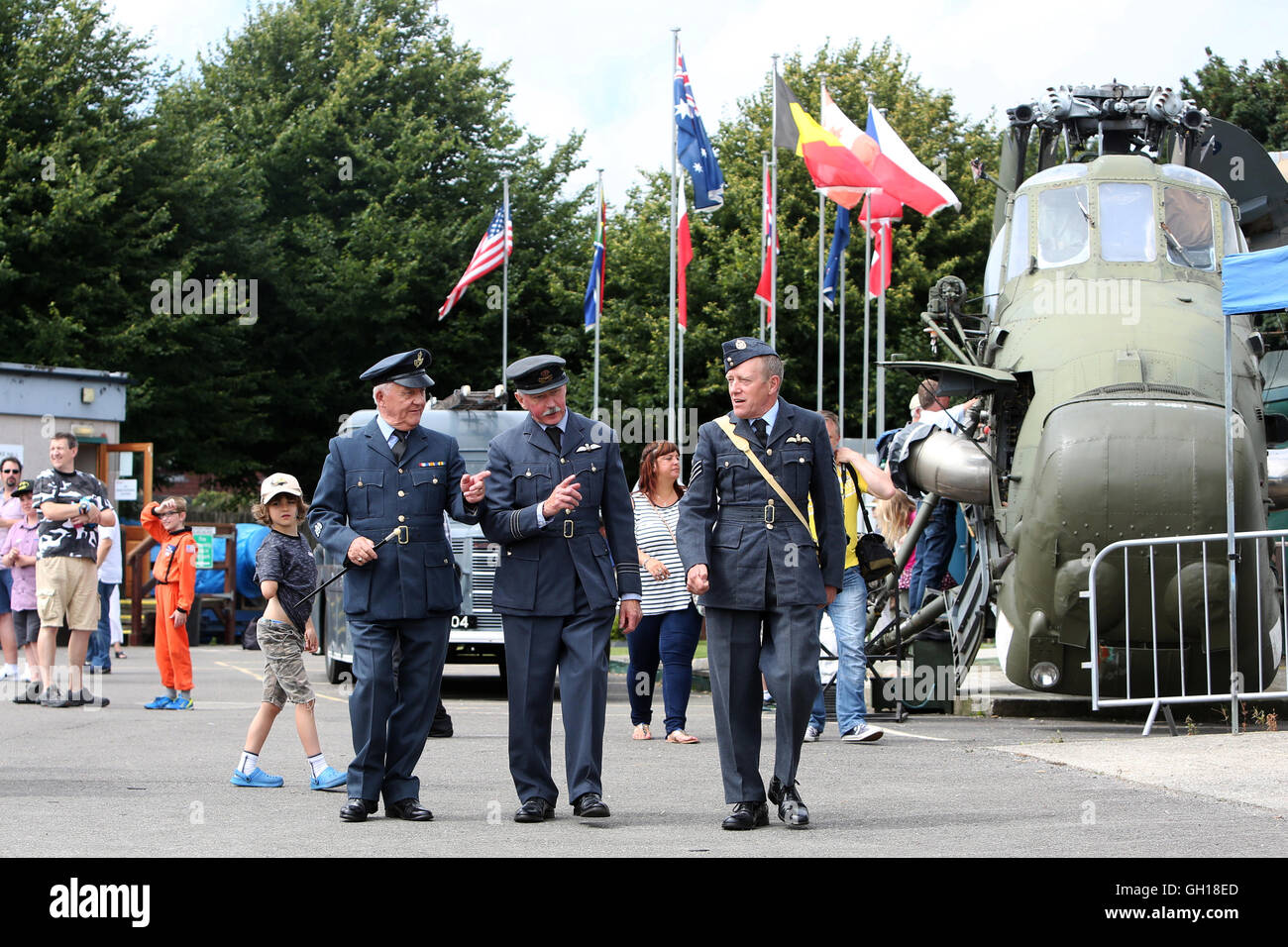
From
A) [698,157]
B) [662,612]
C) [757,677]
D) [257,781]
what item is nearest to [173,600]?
[662,612]

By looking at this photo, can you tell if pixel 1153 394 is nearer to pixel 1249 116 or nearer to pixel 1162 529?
pixel 1162 529

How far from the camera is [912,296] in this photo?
3794cm

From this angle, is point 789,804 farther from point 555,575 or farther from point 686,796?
point 555,575

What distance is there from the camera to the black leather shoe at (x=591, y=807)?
7.49 m

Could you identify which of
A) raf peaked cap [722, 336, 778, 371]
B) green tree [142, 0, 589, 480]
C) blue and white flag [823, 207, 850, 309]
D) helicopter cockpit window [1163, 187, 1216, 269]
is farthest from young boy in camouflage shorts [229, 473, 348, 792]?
green tree [142, 0, 589, 480]

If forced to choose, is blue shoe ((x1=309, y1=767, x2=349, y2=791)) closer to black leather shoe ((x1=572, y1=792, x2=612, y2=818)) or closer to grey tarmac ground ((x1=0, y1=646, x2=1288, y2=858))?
grey tarmac ground ((x1=0, y1=646, x2=1288, y2=858))

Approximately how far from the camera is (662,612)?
38.1 feet

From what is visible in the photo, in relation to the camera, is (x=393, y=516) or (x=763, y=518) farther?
(x=393, y=516)

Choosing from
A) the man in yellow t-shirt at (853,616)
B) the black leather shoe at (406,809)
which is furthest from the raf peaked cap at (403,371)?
the man in yellow t-shirt at (853,616)

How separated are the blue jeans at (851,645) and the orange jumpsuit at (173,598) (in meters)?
5.54

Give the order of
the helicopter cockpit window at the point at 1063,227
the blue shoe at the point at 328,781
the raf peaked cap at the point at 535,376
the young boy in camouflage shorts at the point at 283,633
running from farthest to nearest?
the helicopter cockpit window at the point at 1063,227, the young boy in camouflage shorts at the point at 283,633, the blue shoe at the point at 328,781, the raf peaked cap at the point at 535,376

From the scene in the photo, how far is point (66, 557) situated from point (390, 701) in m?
7.33

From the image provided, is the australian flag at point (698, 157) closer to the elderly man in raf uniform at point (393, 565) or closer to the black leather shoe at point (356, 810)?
the elderly man in raf uniform at point (393, 565)

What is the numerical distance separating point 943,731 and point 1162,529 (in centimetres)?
228
